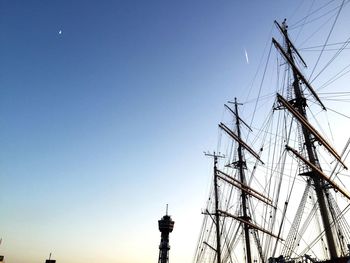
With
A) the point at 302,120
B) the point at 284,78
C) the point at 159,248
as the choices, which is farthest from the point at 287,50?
the point at 159,248

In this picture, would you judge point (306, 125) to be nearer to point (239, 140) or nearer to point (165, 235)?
point (239, 140)

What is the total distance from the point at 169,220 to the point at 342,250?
58.7 metres

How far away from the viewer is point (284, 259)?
23156 millimetres

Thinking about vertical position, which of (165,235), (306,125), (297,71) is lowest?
(165,235)

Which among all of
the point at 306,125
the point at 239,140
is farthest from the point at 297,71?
the point at 239,140

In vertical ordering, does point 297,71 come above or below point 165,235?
above

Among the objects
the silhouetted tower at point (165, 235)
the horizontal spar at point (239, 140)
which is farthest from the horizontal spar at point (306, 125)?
the silhouetted tower at point (165, 235)

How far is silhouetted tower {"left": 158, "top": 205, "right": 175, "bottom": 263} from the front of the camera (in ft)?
231

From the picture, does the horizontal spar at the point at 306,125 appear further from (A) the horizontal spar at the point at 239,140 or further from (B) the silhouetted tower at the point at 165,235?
(B) the silhouetted tower at the point at 165,235

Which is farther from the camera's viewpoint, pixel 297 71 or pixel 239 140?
pixel 239 140

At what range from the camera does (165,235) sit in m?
76.4

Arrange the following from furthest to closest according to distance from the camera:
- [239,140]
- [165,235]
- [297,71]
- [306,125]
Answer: [165,235] → [239,140] → [297,71] → [306,125]

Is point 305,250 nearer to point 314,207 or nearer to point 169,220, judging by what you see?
point 314,207

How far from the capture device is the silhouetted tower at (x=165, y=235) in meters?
70.4
